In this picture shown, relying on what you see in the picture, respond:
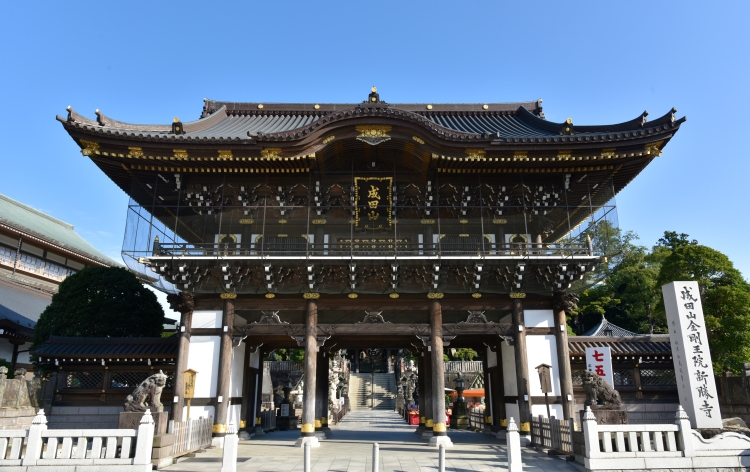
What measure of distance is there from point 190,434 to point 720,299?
24.9 meters

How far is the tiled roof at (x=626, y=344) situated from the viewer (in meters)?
18.0

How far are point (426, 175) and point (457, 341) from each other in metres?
8.03

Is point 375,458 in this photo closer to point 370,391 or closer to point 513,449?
point 513,449

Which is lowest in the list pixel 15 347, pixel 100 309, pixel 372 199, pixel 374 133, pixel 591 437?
pixel 591 437

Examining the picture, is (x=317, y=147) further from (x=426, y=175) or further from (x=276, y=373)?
(x=276, y=373)

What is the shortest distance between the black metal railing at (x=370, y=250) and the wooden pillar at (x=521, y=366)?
1863mm

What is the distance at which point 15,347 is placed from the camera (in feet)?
95.6

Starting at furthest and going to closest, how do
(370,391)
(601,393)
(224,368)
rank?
(370,391), (224,368), (601,393)

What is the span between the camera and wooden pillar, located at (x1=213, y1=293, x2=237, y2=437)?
16703 millimetres

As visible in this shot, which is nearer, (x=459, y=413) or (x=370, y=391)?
(x=459, y=413)

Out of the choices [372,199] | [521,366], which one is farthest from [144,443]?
[521,366]

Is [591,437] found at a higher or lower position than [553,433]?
higher

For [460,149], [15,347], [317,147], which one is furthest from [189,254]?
[15,347]

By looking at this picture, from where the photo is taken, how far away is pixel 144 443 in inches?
450
